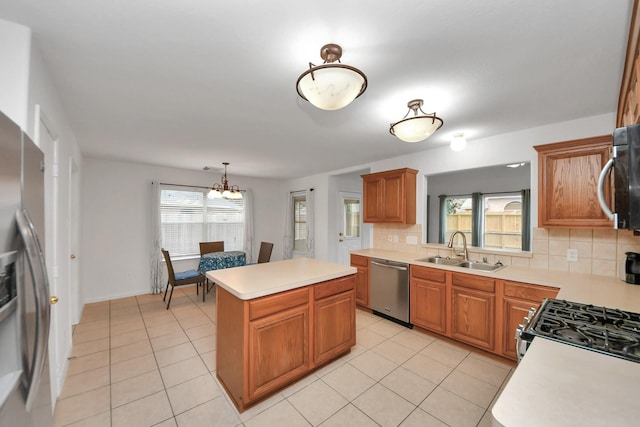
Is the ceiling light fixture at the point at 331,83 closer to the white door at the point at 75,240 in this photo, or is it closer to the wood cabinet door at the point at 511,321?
Answer: the wood cabinet door at the point at 511,321

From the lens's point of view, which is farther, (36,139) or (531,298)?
(531,298)

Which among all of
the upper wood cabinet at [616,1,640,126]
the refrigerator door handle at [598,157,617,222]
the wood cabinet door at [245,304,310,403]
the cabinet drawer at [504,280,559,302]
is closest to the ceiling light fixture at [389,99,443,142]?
the upper wood cabinet at [616,1,640,126]

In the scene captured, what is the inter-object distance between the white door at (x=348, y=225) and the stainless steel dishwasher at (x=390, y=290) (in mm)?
2001

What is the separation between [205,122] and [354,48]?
1.74 metres

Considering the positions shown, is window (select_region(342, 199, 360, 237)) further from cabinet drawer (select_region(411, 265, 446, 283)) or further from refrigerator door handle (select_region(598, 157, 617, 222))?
refrigerator door handle (select_region(598, 157, 617, 222))

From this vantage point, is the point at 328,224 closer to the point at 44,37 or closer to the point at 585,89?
the point at 585,89

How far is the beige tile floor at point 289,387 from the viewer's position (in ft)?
5.76

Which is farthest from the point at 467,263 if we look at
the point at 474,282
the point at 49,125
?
the point at 49,125

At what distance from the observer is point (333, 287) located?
2295 mm

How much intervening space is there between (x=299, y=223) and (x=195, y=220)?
2.27 meters

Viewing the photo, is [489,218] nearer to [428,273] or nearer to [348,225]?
[348,225]

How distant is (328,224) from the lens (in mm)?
5242

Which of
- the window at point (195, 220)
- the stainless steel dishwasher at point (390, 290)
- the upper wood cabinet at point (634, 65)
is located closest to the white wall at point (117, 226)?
the window at point (195, 220)

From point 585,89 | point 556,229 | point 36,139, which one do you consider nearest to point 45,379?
point 36,139
